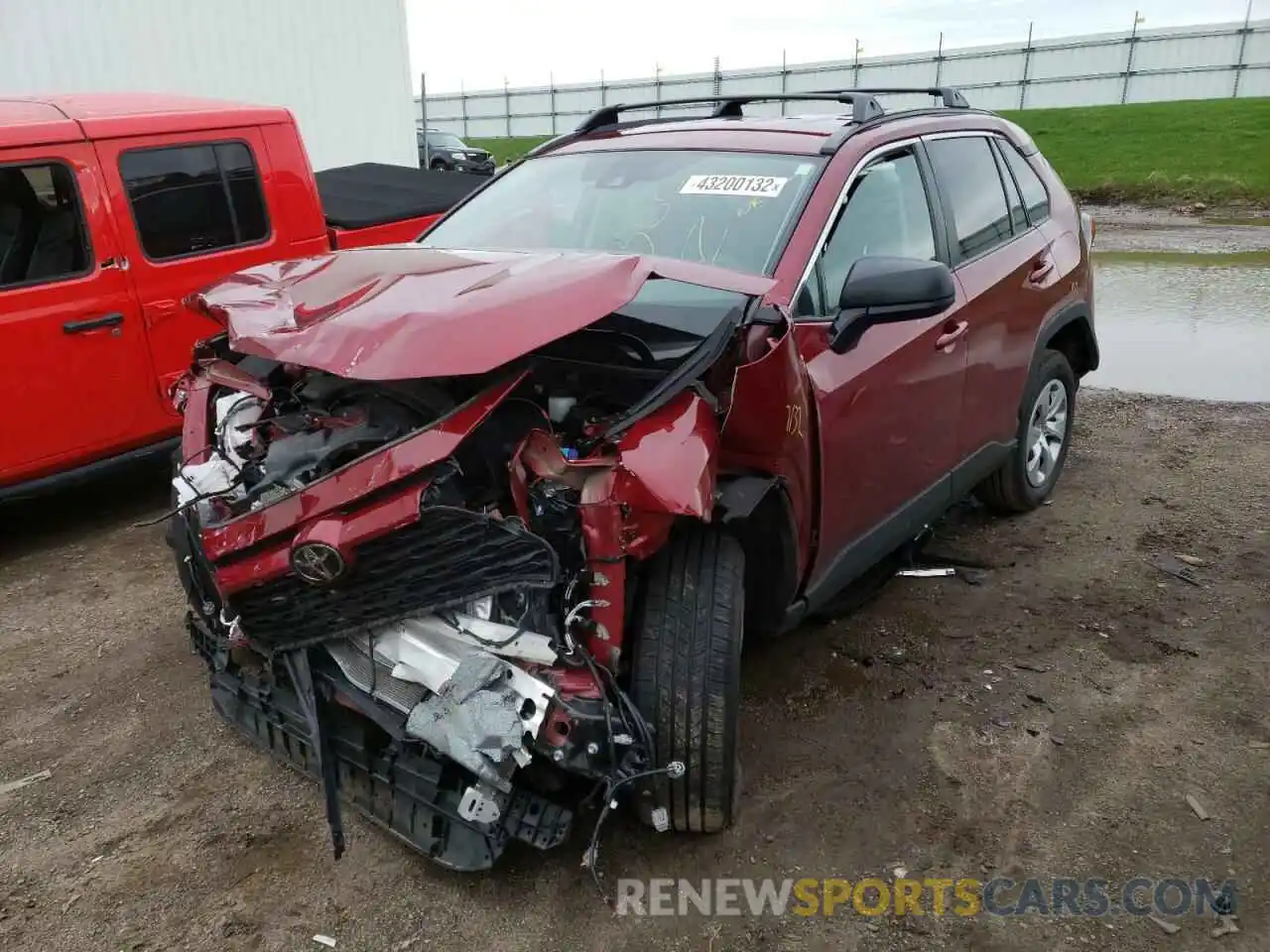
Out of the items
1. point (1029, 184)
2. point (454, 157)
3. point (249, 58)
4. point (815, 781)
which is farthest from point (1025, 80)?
point (815, 781)

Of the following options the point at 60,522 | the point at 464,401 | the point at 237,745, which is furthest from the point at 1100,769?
the point at 60,522

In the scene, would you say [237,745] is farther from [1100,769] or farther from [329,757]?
[1100,769]

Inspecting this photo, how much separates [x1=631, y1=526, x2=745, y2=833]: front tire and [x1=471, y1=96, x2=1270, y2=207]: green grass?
20386 mm

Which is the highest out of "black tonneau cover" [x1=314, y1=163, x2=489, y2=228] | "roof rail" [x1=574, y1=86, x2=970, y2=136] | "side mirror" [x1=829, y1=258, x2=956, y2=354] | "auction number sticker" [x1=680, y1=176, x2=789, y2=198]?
"roof rail" [x1=574, y1=86, x2=970, y2=136]

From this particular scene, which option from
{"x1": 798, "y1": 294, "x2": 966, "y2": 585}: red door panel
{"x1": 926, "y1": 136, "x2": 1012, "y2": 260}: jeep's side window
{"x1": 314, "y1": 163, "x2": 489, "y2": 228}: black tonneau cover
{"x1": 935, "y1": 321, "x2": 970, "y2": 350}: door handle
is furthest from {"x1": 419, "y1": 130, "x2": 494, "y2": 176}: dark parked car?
{"x1": 798, "y1": 294, "x2": 966, "y2": 585}: red door panel

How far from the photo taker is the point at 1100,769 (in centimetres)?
300

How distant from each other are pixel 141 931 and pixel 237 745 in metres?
0.77

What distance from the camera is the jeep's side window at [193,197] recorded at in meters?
4.73

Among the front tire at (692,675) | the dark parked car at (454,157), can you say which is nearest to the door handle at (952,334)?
the front tire at (692,675)

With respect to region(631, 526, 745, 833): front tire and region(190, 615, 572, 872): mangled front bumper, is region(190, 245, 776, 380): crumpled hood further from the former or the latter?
region(190, 615, 572, 872): mangled front bumper

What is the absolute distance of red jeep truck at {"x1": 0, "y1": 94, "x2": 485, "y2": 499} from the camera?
4.32m

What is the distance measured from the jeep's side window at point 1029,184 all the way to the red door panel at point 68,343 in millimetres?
4181

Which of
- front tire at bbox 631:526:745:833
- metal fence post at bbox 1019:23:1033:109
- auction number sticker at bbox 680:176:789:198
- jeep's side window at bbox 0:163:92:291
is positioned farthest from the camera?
metal fence post at bbox 1019:23:1033:109

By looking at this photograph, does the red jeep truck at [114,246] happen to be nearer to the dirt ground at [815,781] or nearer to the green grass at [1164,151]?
the dirt ground at [815,781]
